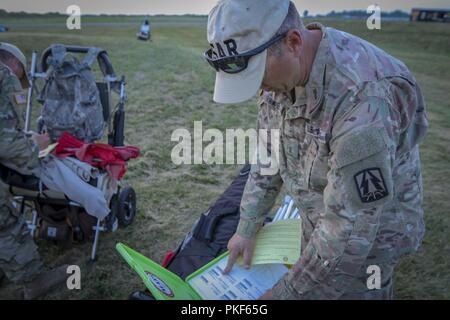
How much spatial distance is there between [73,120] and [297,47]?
259cm

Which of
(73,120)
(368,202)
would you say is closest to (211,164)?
(73,120)

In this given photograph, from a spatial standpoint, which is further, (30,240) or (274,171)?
(30,240)

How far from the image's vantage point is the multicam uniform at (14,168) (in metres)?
2.52

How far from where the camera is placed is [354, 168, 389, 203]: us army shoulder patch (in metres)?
1.10

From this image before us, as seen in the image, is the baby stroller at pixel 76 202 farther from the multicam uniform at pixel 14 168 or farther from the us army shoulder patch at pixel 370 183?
the us army shoulder patch at pixel 370 183

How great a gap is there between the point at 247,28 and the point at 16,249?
2.40 meters

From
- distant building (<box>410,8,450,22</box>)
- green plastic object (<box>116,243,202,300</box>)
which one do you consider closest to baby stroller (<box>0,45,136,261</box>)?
green plastic object (<box>116,243,202,300</box>)

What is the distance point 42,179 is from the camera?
9.43 feet

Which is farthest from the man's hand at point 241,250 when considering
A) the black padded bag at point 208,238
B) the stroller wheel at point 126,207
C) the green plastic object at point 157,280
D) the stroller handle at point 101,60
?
the stroller handle at point 101,60

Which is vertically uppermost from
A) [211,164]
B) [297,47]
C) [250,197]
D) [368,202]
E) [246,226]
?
[297,47]

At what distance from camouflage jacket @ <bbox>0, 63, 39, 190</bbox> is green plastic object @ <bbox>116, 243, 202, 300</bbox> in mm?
1488

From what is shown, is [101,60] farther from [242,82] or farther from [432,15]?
[432,15]
